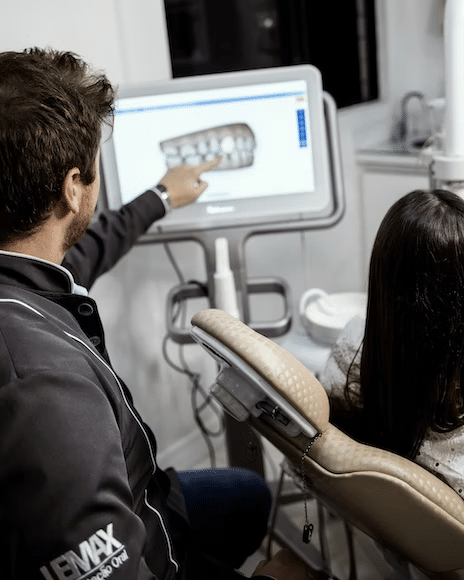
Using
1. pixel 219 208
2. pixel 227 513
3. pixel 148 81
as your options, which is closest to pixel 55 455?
pixel 227 513

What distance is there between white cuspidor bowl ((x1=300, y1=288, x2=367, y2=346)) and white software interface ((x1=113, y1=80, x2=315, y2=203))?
0.99ft

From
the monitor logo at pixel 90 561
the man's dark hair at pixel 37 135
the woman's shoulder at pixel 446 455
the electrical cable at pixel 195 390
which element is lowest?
the electrical cable at pixel 195 390

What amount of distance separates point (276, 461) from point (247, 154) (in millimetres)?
1186

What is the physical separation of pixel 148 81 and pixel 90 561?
1364 millimetres

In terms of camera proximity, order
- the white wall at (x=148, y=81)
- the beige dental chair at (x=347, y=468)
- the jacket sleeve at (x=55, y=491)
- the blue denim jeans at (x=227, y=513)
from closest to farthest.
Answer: the jacket sleeve at (x=55, y=491) < the beige dental chair at (x=347, y=468) < the blue denim jeans at (x=227, y=513) < the white wall at (x=148, y=81)

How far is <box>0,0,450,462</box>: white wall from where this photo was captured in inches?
71.0

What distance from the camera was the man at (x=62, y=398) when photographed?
77 centimetres

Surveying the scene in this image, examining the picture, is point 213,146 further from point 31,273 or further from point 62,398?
point 62,398

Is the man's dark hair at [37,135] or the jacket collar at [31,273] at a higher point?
the man's dark hair at [37,135]

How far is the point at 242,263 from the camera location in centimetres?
179

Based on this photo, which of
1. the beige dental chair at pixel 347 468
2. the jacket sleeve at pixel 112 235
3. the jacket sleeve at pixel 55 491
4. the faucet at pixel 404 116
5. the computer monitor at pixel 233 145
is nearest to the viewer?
the jacket sleeve at pixel 55 491

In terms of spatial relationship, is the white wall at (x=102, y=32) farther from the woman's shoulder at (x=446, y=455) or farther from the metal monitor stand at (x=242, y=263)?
the woman's shoulder at (x=446, y=455)

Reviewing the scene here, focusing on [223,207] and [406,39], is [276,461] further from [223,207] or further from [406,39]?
[406,39]

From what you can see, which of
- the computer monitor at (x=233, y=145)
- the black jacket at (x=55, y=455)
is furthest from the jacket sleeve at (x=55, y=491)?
the computer monitor at (x=233, y=145)
